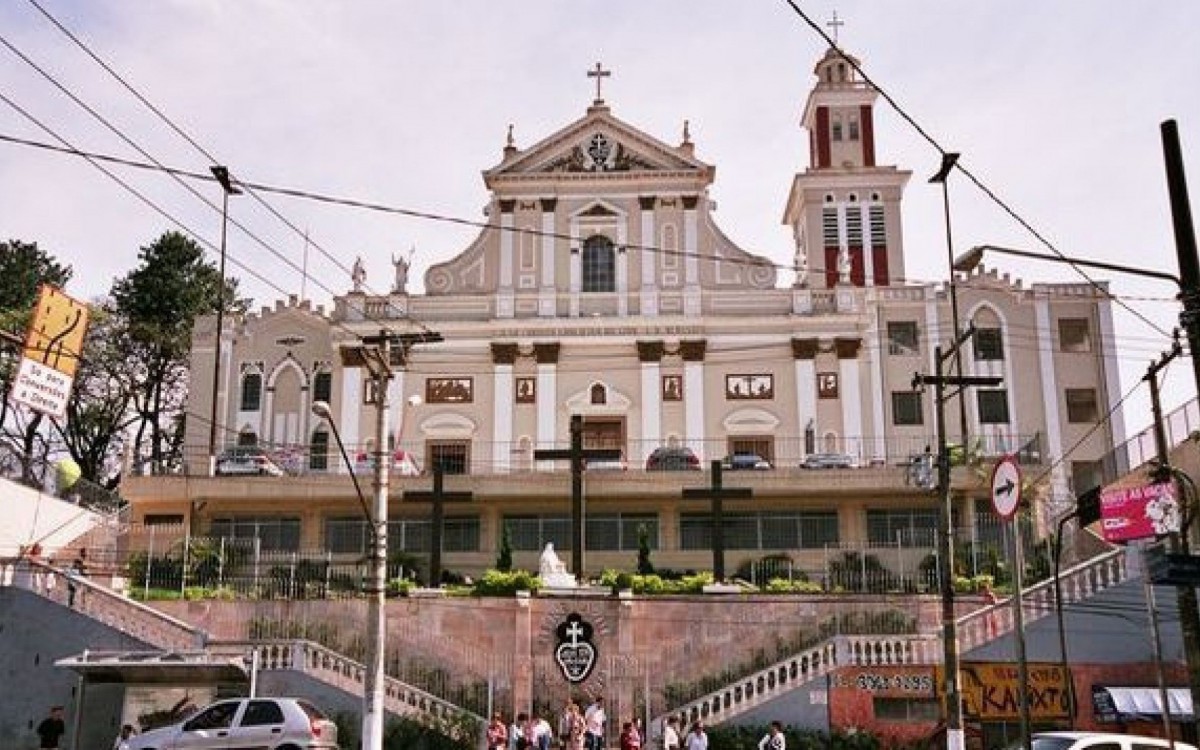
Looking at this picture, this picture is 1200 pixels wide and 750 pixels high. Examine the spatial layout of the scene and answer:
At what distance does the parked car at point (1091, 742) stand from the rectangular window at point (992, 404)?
30.3 m

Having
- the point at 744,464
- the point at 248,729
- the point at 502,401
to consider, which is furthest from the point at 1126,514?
the point at 502,401

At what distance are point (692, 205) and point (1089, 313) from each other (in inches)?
597

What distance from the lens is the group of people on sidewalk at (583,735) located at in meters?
25.6

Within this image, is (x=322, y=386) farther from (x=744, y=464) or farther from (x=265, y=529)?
(x=744, y=464)

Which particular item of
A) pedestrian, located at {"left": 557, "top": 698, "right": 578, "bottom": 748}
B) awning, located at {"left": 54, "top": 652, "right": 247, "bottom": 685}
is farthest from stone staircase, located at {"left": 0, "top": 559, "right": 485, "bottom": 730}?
pedestrian, located at {"left": 557, "top": 698, "right": 578, "bottom": 748}

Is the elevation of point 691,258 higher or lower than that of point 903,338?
higher

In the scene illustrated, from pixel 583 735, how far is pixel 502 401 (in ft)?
73.2

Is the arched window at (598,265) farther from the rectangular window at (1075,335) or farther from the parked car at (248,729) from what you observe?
the parked car at (248,729)

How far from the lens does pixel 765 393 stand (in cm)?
4731

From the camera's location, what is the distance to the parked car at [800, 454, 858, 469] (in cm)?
4112

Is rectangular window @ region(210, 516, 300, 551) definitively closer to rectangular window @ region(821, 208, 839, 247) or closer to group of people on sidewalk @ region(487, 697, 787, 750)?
group of people on sidewalk @ region(487, 697, 787, 750)

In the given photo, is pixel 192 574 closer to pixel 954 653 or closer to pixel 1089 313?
pixel 954 653

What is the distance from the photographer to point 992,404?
4859 cm

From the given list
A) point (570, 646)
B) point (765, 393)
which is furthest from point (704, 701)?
point (765, 393)
